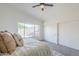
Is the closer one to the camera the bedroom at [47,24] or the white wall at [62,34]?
the bedroom at [47,24]

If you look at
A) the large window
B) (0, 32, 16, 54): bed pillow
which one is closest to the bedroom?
the large window

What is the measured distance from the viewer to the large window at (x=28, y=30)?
0.95m

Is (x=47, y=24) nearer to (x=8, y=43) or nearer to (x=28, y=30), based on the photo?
(x=28, y=30)

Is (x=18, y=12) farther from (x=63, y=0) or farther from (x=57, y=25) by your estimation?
(x=63, y=0)

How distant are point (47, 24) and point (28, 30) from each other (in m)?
0.27

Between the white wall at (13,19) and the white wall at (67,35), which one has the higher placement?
the white wall at (13,19)

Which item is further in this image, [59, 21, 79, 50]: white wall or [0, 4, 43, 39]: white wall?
[59, 21, 79, 50]: white wall

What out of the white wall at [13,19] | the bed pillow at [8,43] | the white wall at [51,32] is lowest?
the bed pillow at [8,43]

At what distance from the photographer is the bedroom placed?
97 cm

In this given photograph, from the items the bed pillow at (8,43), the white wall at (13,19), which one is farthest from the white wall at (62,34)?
the bed pillow at (8,43)

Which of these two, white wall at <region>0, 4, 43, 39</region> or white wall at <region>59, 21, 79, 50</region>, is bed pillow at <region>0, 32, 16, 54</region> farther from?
white wall at <region>59, 21, 79, 50</region>

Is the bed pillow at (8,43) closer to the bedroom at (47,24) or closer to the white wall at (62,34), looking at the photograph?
the bedroom at (47,24)

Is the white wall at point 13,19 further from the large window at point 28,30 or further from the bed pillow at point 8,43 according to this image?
the bed pillow at point 8,43

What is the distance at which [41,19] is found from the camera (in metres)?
1.06
